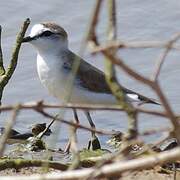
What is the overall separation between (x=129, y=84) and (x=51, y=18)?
154 cm

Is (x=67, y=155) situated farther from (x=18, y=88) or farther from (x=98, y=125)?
(x=18, y=88)

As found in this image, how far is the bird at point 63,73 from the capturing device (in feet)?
22.0

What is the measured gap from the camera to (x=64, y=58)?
6918 millimetres

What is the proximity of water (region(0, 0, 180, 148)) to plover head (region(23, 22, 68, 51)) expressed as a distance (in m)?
0.46

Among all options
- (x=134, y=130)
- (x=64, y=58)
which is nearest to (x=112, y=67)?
(x=134, y=130)

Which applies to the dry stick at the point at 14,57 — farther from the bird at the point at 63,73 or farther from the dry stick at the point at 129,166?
the dry stick at the point at 129,166

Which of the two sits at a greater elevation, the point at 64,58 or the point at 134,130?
the point at 64,58

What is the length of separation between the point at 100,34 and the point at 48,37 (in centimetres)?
111

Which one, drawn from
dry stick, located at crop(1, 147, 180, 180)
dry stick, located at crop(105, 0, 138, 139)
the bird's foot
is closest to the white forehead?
the bird's foot

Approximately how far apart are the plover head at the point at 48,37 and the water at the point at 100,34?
455mm

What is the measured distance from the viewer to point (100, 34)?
26.8 feet

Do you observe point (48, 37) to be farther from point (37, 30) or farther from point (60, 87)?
point (60, 87)

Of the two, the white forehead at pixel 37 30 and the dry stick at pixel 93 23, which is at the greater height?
the white forehead at pixel 37 30

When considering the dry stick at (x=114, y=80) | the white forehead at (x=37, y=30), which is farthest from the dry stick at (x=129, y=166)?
the white forehead at (x=37, y=30)
